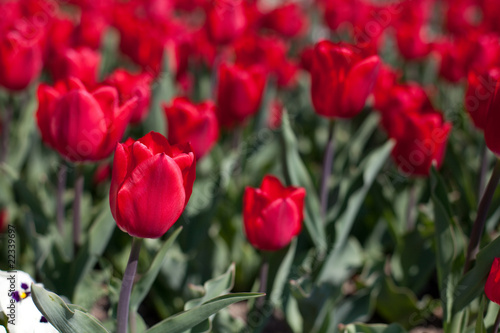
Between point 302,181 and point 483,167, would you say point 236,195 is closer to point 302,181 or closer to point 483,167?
point 302,181

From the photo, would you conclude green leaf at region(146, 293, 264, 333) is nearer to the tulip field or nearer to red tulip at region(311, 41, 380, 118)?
the tulip field

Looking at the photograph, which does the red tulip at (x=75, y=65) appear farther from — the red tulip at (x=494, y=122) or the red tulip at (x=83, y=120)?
Result: the red tulip at (x=494, y=122)

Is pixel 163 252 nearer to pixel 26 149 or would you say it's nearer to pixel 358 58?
pixel 358 58

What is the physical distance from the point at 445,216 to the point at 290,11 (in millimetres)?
2177

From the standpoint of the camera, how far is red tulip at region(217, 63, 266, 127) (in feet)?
5.76

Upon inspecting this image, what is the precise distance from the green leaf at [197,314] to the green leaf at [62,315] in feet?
0.37

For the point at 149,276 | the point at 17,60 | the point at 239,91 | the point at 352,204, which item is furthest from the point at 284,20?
the point at 149,276

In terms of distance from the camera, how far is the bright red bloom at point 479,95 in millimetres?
1264

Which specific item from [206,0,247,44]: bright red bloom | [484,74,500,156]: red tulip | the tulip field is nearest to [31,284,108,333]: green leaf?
the tulip field

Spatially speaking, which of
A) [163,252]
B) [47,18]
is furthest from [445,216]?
[47,18]

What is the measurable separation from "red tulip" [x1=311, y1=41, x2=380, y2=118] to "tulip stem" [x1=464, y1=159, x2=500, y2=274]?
0.38 metres

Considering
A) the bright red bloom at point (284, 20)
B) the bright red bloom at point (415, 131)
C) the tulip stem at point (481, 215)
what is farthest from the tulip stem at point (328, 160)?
the bright red bloom at point (284, 20)

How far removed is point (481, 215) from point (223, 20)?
51.7 inches

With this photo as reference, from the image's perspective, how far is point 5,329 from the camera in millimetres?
1053
